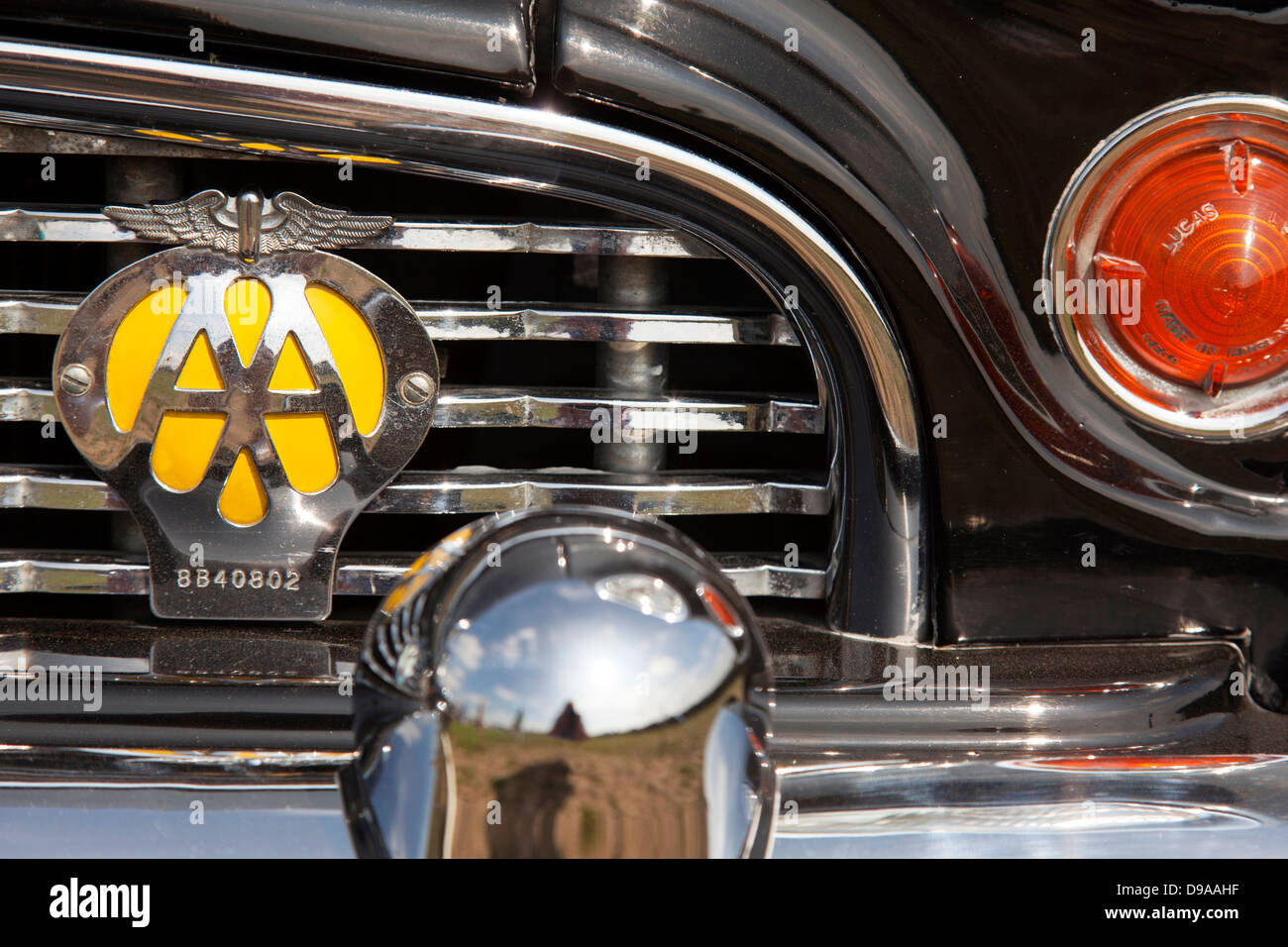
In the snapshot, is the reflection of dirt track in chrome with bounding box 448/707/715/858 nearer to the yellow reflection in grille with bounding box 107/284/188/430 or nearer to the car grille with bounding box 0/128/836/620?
the car grille with bounding box 0/128/836/620

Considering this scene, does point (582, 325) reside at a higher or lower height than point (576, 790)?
higher

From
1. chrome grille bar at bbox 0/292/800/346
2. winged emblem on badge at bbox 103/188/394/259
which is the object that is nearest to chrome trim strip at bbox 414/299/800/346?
chrome grille bar at bbox 0/292/800/346

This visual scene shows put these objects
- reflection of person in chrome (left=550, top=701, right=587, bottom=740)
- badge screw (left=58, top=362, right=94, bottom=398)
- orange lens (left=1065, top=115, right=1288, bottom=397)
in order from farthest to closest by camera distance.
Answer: badge screw (left=58, top=362, right=94, bottom=398)
orange lens (left=1065, top=115, right=1288, bottom=397)
reflection of person in chrome (left=550, top=701, right=587, bottom=740)

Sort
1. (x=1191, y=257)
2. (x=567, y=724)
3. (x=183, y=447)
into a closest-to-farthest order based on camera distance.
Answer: (x=567, y=724) → (x=1191, y=257) → (x=183, y=447)

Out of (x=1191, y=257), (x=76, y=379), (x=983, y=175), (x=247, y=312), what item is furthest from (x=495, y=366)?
(x=1191, y=257)

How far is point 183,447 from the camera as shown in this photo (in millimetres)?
1233

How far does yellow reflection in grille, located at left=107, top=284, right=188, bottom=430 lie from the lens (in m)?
1.22

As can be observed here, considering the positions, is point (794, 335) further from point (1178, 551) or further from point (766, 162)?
point (1178, 551)

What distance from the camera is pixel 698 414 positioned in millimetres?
1276

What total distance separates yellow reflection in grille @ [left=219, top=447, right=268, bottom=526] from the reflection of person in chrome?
21.3 inches

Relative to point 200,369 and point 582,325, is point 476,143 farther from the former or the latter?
point 200,369

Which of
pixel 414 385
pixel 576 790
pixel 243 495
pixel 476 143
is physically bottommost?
pixel 576 790

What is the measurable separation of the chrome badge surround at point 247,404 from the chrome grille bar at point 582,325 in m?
0.04

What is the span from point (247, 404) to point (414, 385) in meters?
0.16
